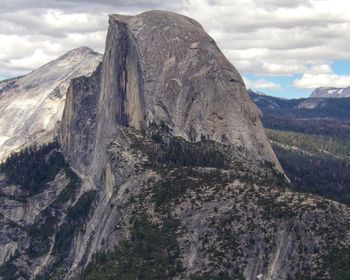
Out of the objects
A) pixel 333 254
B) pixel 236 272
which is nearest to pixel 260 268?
pixel 236 272

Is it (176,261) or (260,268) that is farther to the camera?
(176,261)

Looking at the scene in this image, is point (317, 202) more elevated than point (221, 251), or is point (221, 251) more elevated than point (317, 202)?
point (317, 202)

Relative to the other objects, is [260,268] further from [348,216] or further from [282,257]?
[348,216]

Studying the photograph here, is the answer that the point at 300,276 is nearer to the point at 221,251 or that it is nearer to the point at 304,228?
the point at 304,228

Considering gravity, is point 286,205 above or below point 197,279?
above

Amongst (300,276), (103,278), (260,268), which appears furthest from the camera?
(103,278)

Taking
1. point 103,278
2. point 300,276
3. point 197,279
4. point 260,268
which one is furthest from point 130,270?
point 300,276

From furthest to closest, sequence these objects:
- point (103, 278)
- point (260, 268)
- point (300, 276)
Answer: point (103, 278), point (260, 268), point (300, 276)
